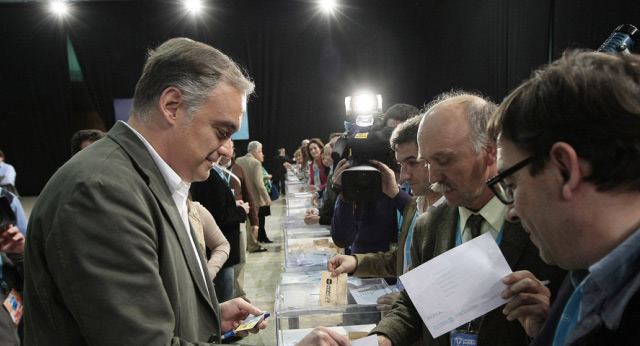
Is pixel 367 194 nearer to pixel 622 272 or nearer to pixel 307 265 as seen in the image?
pixel 307 265

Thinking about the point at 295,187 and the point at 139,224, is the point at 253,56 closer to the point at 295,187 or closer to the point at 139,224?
the point at 295,187

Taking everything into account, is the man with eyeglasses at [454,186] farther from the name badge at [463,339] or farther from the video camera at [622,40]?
the video camera at [622,40]

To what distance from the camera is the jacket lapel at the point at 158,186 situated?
0.97 meters

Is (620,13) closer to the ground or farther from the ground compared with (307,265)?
farther from the ground

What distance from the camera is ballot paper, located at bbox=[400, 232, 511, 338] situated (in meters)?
0.95

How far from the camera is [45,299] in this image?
85cm

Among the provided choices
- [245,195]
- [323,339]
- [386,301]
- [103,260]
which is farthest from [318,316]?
[245,195]

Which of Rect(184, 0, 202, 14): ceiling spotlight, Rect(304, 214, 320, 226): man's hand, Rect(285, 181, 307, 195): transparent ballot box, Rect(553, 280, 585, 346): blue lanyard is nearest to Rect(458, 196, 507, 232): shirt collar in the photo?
Rect(553, 280, 585, 346): blue lanyard

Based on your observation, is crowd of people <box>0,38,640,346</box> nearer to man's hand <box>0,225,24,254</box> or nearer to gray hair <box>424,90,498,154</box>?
gray hair <box>424,90,498,154</box>

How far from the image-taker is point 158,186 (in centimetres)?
99

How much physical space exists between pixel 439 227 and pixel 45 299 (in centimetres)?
101

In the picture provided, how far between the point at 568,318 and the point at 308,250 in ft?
6.60

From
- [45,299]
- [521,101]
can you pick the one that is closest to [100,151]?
[45,299]

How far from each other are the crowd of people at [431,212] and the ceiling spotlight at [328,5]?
37.0ft
